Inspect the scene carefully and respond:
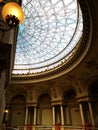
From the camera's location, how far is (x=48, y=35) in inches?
669

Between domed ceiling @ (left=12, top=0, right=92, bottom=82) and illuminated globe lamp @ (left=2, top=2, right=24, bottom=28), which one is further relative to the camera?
domed ceiling @ (left=12, top=0, right=92, bottom=82)

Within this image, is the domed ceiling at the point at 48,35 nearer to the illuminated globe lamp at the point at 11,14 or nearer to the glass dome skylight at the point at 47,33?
the glass dome skylight at the point at 47,33

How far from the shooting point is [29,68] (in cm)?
1966

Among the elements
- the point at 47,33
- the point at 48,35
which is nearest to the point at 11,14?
the point at 47,33

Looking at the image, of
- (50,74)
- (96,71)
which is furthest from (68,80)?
(96,71)

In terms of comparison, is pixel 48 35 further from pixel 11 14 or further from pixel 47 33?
pixel 11 14

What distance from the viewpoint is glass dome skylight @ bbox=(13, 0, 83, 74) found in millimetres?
13782

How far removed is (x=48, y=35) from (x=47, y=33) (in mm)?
318

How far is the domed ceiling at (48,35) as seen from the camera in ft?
44.9

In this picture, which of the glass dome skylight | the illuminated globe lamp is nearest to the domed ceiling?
the glass dome skylight

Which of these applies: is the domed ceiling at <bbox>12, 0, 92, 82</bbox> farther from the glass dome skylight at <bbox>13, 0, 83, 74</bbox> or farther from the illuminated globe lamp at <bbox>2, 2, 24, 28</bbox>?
the illuminated globe lamp at <bbox>2, 2, 24, 28</bbox>

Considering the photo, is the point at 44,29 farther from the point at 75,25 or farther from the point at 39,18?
the point at 75,25

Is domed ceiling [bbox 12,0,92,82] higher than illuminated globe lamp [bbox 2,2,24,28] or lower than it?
higher

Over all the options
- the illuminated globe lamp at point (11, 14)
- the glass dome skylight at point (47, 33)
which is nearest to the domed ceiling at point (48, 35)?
the glass dome skylight at point (47, 33)
